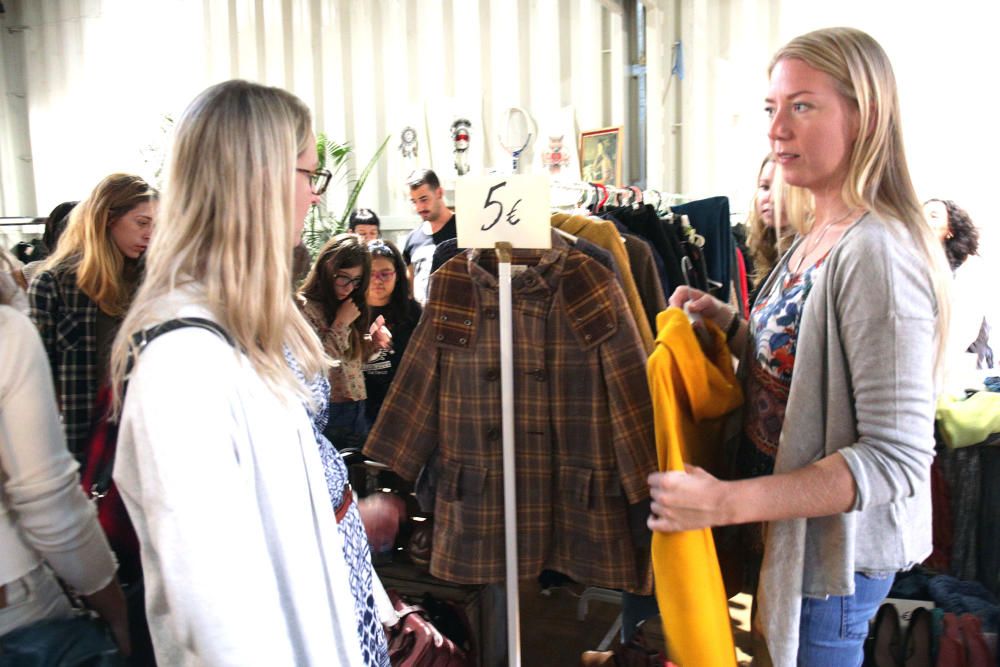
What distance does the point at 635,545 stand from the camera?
1884mm

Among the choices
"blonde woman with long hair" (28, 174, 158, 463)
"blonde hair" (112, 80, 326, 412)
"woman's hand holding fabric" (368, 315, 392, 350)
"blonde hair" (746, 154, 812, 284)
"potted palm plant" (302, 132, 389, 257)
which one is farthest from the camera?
"potted palm plant" (302, 132, 389, 257)

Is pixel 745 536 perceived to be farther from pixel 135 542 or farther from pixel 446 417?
pixel 135 542

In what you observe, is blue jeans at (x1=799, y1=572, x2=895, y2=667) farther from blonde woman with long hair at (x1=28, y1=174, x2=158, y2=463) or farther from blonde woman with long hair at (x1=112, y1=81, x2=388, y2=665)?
blonde woman with long hair at (x1=28, y1=174, x2=158, y2=463)

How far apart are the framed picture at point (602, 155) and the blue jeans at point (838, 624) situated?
15.0ft

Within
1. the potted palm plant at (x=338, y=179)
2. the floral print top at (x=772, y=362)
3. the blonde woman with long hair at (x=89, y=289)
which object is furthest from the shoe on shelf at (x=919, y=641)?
the potted palm plant at (x=338, y=179)

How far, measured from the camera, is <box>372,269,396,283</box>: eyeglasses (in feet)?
10.3

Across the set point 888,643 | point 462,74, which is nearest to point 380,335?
point 888,643

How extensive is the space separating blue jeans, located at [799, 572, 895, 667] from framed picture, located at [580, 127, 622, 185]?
4.59m

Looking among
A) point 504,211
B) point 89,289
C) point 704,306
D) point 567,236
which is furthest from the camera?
point 89,289

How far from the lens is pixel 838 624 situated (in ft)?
4.15

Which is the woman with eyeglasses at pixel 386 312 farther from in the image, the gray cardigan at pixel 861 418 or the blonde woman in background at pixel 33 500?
the gray cardigan at pixel 861 418

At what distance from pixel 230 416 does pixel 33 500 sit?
418 millimetres

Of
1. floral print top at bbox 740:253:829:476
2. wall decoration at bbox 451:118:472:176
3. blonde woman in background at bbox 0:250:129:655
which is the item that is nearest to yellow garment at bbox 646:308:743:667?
floral print top at bbox 740:253:829:476

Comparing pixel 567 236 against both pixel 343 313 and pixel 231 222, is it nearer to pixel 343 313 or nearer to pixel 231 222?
pixel 231 222
